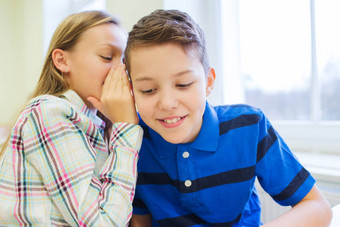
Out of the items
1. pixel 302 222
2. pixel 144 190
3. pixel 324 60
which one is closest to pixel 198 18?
pixel 324 60

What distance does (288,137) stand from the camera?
1594 mm

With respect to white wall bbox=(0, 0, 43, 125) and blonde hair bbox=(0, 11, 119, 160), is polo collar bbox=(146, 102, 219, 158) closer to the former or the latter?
blonde hair bbox=(0, 11, 119, 160)

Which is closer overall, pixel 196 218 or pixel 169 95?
pixel 169 95

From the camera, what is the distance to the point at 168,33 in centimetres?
76

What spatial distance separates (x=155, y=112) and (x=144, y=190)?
0.26 metres

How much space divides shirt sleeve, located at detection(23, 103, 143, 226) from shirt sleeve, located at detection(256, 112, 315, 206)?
1.18 ft

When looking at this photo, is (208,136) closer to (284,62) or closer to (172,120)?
(172,120)

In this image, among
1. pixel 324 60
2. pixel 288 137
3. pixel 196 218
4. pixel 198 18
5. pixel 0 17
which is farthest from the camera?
pixel 0 17

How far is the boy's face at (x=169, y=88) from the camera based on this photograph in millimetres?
751

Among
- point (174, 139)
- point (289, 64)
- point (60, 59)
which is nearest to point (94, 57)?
point (60, 59)

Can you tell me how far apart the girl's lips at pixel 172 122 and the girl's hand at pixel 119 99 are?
10 cm

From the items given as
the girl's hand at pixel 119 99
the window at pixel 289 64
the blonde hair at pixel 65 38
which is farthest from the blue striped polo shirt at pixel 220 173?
the window at pixel 289 64

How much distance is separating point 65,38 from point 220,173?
717 millimetres

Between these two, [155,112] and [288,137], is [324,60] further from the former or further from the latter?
[155,112]
